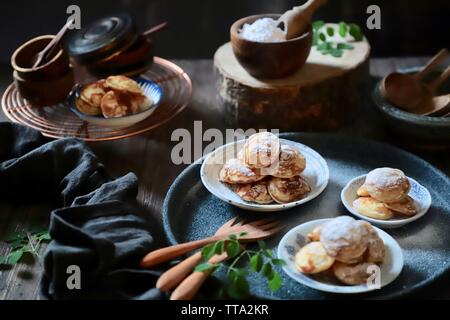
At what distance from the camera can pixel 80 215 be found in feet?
3.04

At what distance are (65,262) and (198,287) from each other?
0.19 metres

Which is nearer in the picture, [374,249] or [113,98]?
[374,249]

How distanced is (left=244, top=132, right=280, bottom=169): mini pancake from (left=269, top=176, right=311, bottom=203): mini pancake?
0.11ft

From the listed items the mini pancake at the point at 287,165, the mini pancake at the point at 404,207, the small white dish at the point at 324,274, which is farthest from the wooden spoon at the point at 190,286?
the mini pancake at the point at 404,207

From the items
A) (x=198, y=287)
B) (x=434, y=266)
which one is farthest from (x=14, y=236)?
(x=434, y=266)

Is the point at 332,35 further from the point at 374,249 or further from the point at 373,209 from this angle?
the point at 374,249

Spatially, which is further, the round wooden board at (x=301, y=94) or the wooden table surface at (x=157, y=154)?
the round wooden board at (x=301, y=94)

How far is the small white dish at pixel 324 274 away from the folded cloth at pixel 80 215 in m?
0.19

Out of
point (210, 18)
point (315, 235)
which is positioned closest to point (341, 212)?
point (315, 235)

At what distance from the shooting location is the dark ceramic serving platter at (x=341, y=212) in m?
0.85

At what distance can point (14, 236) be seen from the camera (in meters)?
1.00

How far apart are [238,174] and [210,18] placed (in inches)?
29.4

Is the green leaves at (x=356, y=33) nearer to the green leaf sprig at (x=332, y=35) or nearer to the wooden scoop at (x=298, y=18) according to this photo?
the green leaf sprig at (x=332, y=35)
